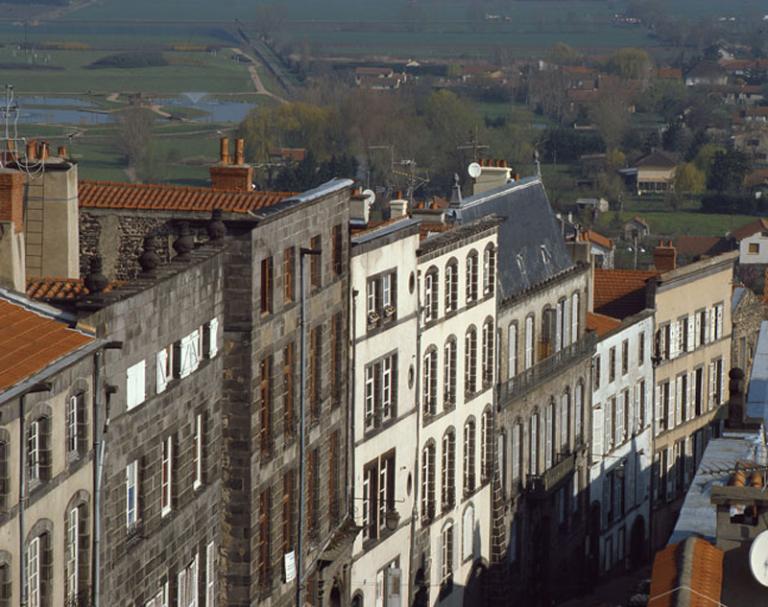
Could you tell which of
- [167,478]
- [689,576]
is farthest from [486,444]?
[689,576]

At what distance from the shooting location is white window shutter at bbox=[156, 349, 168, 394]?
132 feet

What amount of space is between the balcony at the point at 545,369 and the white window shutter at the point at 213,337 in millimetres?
23006

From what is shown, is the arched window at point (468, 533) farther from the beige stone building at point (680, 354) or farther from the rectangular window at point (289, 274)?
the beige stone building at point (680, 354)

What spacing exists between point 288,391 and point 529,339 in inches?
887

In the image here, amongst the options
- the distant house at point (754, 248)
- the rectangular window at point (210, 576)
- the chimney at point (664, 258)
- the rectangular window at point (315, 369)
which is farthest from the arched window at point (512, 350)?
the distant house at point (754, 248)

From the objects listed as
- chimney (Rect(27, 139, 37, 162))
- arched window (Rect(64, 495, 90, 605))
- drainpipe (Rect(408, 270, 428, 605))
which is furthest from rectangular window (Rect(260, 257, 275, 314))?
drainpipe (Rect(408, 270, 428, 605))

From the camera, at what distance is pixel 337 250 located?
5250 centimetres

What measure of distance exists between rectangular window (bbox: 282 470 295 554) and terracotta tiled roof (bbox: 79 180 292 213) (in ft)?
17.1

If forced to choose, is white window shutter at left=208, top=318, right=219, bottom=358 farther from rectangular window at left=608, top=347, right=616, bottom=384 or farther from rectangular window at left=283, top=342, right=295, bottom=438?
rectangular window at left=608, top=347, right=616, bottom=384

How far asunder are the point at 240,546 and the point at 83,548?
30.3 ft

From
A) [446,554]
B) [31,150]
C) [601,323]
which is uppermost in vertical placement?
[31,150]

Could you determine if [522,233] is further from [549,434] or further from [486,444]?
[486,444]

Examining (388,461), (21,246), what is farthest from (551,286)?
(21,246)

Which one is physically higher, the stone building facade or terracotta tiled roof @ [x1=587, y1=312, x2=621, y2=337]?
the stone building facade
